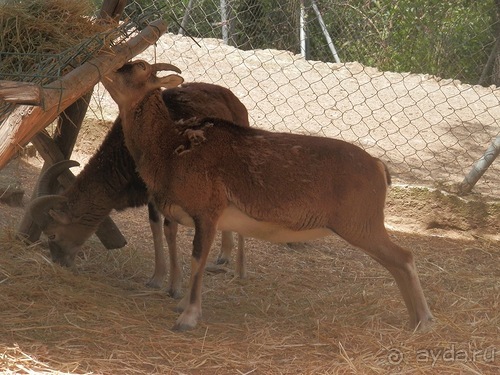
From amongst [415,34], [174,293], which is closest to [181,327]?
[174,293]

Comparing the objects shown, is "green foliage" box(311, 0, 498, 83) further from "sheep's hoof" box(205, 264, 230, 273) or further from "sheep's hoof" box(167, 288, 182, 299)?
"sheep's hoof" box(167, 288, 182, 299)

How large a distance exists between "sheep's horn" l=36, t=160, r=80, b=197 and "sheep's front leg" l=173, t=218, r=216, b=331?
1.47 meters

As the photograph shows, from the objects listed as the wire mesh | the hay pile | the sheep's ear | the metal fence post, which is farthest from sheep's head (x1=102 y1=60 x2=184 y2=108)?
the wire mesh

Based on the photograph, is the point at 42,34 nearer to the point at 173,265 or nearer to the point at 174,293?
the point at 173,265

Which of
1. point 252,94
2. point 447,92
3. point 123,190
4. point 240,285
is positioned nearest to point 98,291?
point 123,190

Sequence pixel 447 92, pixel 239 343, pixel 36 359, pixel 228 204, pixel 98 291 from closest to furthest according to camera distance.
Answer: pixel 36 359 → pixel 239 343 → pixel 228 204 → pixel 98 291 → pixel 447 92

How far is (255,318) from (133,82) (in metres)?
1.75

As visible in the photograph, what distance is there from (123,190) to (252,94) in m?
4.15

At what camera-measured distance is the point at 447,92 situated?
10234 millimetres

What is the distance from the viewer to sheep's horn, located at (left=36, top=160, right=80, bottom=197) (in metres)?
6.57

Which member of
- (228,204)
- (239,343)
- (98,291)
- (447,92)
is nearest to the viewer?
(239,343)

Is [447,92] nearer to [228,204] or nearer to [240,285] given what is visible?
[240,285]

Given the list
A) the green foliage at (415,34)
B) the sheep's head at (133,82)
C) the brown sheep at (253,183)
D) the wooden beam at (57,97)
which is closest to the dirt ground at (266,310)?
the brown sheep at (253,183)

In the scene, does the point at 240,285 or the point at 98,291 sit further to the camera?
the point at 240,285
